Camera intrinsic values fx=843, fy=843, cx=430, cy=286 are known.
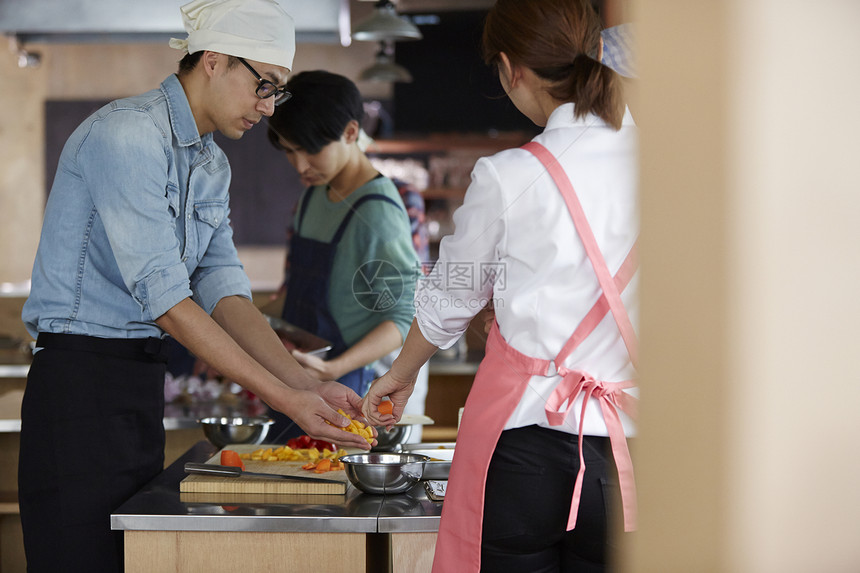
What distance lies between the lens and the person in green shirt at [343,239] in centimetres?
180

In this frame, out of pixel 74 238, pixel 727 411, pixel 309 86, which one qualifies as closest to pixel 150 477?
pixel 74 238

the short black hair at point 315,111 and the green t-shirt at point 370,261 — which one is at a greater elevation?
the short black hair at point 315,111

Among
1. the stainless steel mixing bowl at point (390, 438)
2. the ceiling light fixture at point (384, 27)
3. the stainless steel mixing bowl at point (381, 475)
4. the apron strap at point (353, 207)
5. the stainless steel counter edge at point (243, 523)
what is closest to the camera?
the stainless steel counter edge at point (243, 523)

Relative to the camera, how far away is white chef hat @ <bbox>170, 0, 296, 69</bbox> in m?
1.35

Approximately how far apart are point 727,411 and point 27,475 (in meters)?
1.20

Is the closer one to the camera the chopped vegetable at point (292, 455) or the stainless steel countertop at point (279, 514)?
the stainless steel countertop at point (279, 514)

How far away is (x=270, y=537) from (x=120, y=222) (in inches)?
20.1

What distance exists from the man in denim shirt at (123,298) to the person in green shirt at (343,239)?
435 mm

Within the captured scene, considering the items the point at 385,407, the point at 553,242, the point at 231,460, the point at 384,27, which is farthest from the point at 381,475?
the point at 384,27

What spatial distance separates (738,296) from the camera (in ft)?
1.30

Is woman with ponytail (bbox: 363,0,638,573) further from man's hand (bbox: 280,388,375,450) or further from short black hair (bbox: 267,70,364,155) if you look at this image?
short black hair (bbox: 267,70,364,155)

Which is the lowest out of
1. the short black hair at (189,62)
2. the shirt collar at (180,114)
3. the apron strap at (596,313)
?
the apron strap at (596,313)

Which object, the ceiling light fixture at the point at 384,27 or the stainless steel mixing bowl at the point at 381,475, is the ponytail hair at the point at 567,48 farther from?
the ceiling light fixture at the point at 384,27

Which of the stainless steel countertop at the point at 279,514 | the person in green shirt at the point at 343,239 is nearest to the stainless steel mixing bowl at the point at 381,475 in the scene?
the stainless steel countertop at the point at 279,514
